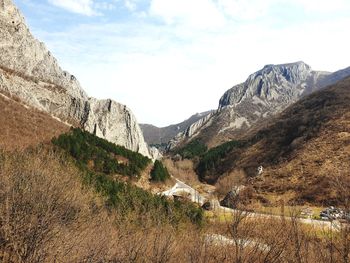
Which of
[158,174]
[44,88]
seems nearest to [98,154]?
[158,174]

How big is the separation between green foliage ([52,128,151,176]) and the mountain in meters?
23.9

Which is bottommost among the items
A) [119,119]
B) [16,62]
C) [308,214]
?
[308,214]

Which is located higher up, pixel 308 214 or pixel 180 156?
pixel 180 156

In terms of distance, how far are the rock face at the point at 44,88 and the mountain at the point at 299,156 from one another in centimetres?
3523

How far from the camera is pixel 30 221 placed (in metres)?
15.9

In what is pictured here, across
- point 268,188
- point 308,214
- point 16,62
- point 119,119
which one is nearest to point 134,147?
point 119,119

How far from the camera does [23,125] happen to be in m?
53.1

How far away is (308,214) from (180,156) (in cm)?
12306

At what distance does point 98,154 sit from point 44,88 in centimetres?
3656

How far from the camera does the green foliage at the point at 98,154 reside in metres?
53.8

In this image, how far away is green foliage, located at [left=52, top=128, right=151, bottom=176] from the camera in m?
53.8

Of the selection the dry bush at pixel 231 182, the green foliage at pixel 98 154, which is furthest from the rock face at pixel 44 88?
the dry bush at pixel 231 182

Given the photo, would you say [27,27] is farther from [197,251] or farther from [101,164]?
[197,251]

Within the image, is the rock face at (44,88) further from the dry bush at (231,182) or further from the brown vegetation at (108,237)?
the brown vegetation at (108,237)
